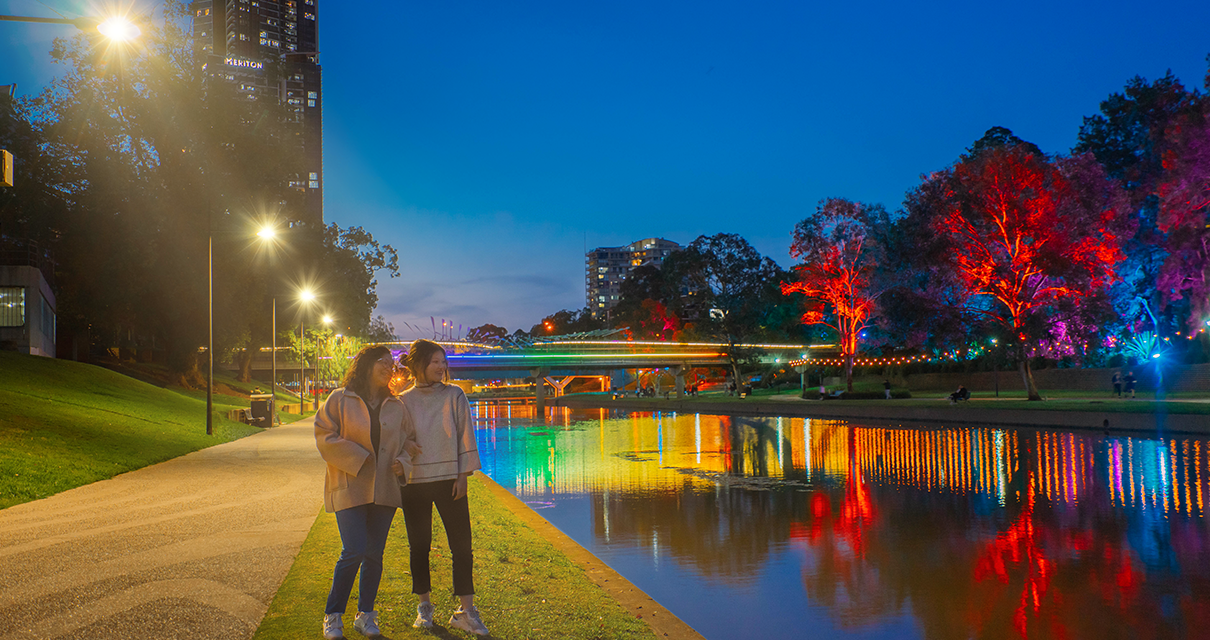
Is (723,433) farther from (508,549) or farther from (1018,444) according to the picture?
(508,549)

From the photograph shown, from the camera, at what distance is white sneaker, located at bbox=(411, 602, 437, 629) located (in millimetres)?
6027

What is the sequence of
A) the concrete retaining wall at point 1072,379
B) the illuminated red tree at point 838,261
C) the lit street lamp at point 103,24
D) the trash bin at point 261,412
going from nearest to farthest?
the lit street lamp at point 103,24
the trash bin at point 261,412
the concrete retaining wall at point 1072,379
the illuminated red tree at point 838,261

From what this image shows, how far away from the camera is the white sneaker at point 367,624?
5773mm

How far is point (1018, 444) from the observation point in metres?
24.3

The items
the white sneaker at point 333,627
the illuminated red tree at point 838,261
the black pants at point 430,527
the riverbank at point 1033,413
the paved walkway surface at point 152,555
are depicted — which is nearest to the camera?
the white sneaker at point 333,627

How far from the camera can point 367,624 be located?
19.1 ft

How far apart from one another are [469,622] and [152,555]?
414 centimetres

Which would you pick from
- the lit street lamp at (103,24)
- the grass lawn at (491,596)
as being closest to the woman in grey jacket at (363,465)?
the grass lawn at (491,596)

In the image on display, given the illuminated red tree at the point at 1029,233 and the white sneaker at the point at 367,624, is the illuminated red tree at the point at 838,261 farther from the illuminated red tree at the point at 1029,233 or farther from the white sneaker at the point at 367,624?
the white sneaker at the point at 367,624

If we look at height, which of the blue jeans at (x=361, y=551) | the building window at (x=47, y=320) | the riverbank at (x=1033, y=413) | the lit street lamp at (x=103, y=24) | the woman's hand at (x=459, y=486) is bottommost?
the riverbank at (x=1033, y=413)

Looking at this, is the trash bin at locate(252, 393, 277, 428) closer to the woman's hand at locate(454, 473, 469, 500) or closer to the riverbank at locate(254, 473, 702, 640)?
the riverbank at locate(254, 473, 702, 640)

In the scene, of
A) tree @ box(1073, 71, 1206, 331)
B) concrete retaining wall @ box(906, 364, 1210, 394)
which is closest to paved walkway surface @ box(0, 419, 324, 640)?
tree @ box(1073, 71, 1206, 331)

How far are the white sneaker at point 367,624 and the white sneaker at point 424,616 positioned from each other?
0.29m

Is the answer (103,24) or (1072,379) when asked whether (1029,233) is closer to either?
(1072,379)
